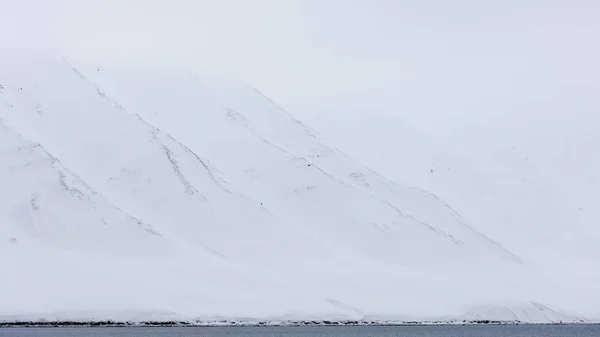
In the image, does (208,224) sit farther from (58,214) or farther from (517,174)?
(517,174)

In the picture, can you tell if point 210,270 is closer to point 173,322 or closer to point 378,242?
point 173,322

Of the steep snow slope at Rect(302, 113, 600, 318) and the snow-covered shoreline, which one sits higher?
the steep snow slope at Rect(302, 113, 600, 318)

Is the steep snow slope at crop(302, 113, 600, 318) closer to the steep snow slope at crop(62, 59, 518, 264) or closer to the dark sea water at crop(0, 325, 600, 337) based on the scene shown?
the steep snow slope at crop(62, 59, 518, 264)

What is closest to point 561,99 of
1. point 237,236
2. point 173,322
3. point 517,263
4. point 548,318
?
point 517,263

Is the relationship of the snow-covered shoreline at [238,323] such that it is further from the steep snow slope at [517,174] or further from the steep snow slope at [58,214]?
the steep snow slope at [517,174]

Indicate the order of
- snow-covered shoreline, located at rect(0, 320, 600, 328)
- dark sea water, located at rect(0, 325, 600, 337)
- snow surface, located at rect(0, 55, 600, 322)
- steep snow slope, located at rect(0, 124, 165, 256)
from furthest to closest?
steep snow slope, located at rect(0, 124, 165, 256)
snow surface, located at rect(0, 55, 600, 322)
snow-covered shoreline, located at rect(0, 320, 600, 328)
dark sea water, located at rect(0, 325, 600, 337)

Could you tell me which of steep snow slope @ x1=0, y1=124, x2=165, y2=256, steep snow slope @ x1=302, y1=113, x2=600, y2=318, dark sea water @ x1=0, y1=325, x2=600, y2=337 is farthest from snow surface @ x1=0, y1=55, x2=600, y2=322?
dark sea water @ x1=0, y1=325, x2=600, y2=337

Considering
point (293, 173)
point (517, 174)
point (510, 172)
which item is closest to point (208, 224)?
point (293, 173)
